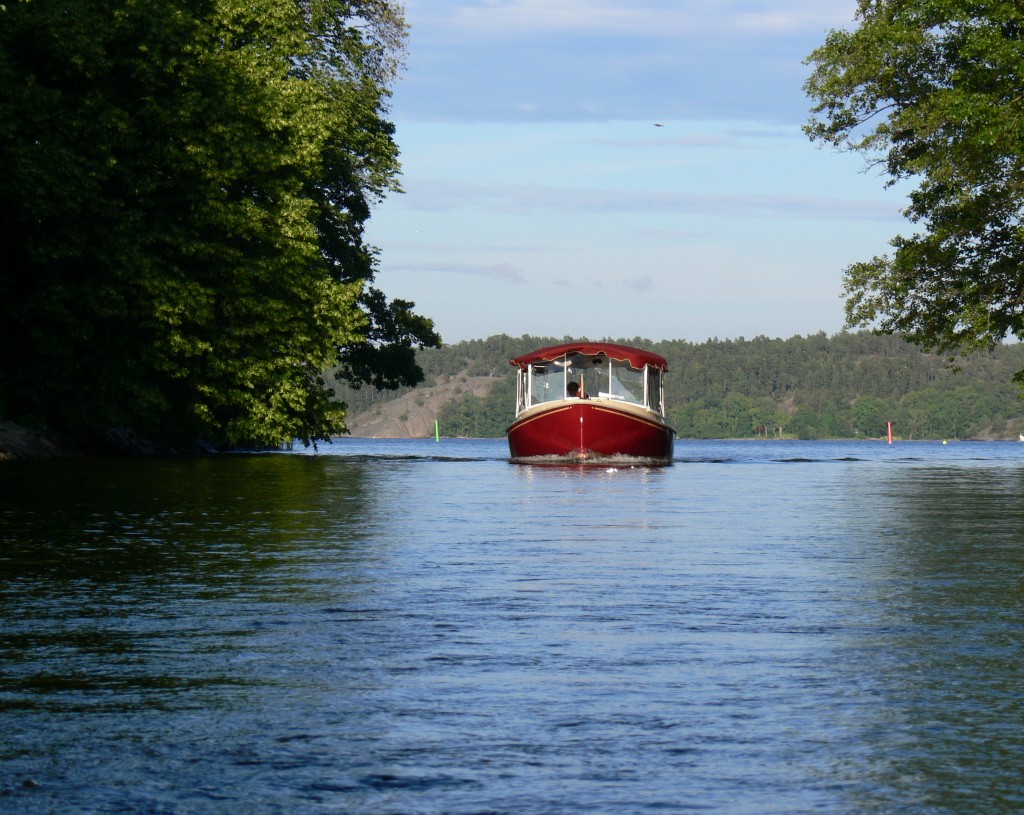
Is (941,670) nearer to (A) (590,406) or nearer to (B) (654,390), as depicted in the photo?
(A) (590,406)

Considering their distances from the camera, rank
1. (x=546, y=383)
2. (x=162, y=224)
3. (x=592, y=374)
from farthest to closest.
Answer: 1. (x=546, y=383)
2. (x=592, y=374)
3. (x=162, y=224)

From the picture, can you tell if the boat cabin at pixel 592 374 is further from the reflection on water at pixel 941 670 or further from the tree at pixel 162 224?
the reflection on water at pixel 941 670

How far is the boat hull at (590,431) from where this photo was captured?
43.5m

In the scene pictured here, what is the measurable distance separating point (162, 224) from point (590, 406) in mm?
13004

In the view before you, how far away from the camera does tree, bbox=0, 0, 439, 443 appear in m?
36.3

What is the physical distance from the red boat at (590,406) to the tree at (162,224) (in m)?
6.27

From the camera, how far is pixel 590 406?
4344 cm

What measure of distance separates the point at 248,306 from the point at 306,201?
3343 millimetres

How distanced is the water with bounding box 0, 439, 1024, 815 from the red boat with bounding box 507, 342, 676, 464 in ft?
90.7

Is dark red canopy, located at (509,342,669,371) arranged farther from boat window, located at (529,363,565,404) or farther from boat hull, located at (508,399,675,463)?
boat hull, located at (508,399,675,463)

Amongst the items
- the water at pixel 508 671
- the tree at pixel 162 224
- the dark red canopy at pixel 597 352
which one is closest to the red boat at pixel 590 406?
the dark red canopy at pixel 597 352

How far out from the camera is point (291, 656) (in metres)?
7.41

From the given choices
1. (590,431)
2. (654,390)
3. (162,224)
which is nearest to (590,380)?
(654,390)

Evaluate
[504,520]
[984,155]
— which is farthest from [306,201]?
[504,520]
